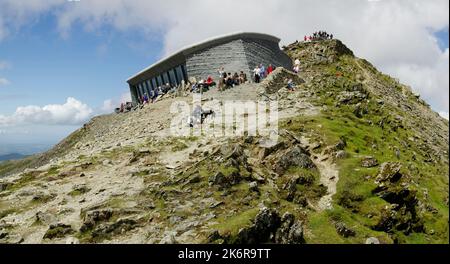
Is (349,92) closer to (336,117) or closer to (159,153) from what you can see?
(336,117)

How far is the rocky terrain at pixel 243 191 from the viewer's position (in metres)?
21.5

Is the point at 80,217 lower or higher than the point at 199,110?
lower

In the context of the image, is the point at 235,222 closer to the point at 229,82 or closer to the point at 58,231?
the point at 58,231

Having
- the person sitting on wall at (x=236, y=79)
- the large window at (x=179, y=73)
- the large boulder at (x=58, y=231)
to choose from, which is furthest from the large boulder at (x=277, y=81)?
the large boulder at (x=58, y=231)

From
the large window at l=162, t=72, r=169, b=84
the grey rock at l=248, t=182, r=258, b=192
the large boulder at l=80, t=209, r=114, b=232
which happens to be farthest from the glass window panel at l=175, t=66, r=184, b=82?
the large boulder at l=80, t=209, r=114, b=232

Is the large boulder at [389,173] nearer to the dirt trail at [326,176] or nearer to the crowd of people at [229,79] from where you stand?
the dirt trail at [326,176]

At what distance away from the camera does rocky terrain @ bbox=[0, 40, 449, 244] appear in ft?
70.6

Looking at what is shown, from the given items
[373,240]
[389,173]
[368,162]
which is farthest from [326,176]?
[373,240]

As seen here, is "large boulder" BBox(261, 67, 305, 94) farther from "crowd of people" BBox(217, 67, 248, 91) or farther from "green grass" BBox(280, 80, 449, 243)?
"green grass" BBox(280, 80, 449, 243)

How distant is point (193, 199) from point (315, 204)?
6.88 metres

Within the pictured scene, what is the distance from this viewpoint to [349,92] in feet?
162

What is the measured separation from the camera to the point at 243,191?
2464 centimetres

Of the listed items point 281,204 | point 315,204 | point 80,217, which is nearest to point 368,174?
point 315,204

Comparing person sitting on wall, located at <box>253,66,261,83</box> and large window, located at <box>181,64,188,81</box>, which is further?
large window, located at <box>181,64,188,81</box>
